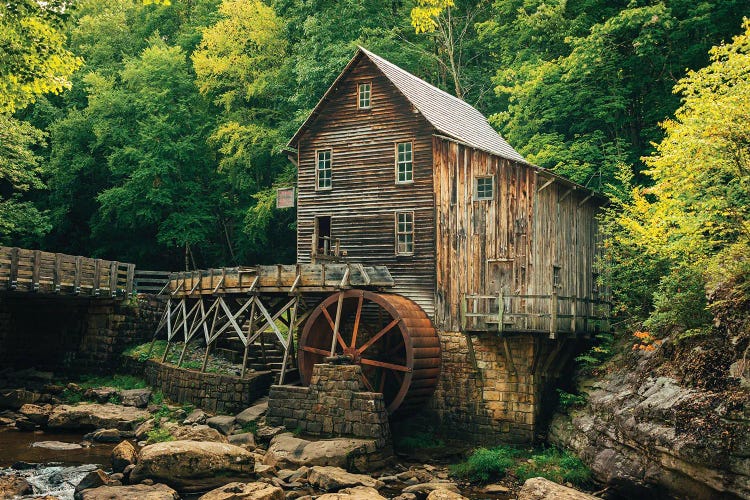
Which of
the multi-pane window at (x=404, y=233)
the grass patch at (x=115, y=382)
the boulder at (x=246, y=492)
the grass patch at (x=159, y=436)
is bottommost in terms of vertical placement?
the boulder at (x=246, y=492)

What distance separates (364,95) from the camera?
2062 centimetres

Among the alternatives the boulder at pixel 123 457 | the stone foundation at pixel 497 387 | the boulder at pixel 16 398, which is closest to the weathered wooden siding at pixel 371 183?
the stone foundation at pixel 497 387

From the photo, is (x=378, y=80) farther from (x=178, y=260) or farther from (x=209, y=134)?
(x=178, y=260)

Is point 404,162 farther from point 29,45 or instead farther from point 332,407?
point 29,45

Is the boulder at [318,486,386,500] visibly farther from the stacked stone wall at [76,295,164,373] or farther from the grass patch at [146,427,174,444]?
the stacked stone wall at [76,295,164,373]

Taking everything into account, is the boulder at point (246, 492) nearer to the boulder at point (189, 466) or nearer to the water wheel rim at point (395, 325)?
the boulder at point (189, 466)

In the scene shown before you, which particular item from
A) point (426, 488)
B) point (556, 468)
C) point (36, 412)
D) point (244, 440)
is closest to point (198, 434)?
point (244, 440)

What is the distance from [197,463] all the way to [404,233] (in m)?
8.68

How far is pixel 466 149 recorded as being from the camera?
18688 mm

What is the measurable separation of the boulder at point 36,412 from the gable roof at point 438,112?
34.7 ft

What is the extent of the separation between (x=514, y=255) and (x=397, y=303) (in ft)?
10.5

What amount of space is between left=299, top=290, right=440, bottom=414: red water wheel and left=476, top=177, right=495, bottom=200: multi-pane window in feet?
11.1

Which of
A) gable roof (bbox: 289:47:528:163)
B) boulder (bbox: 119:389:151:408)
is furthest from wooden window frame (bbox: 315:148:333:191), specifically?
→ boulder (bbox: 119:389:151:408)

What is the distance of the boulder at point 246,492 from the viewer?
1211 centimetres
